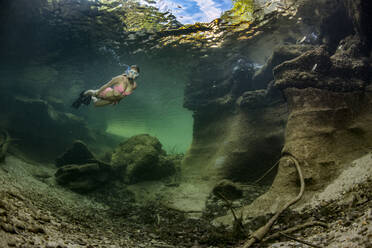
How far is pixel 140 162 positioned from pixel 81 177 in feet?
8.38

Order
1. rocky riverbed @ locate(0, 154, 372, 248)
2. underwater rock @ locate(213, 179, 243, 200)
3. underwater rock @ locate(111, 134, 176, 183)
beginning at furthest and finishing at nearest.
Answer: underwater rock @ locate(111, 134, 176, 183)
underwater rock @ locate(213, 179, 243, 200)
rocky riverbed @ locate(0, 154, 372, 248)

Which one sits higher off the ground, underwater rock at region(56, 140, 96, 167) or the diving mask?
underwater rock at region(56, 140, 96, 167)

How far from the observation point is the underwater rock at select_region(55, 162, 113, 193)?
24.3ft

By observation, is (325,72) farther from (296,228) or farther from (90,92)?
(90,92)

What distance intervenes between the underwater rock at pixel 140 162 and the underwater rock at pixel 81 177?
104 cm

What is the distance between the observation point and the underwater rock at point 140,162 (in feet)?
29.6

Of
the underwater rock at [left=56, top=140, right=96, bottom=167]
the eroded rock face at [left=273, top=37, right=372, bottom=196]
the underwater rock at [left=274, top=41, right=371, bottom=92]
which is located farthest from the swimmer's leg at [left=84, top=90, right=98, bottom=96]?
the underwater rock at [left=56, top=140, right=96, bottom=167]

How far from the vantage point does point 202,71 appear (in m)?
16.6

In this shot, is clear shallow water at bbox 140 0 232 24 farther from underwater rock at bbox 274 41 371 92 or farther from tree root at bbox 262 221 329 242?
tree root at bbox 262 221 329 242

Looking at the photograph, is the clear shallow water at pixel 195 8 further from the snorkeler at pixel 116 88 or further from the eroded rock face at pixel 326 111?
the snorkeler at pixel 116 88

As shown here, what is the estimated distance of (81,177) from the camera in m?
7.84

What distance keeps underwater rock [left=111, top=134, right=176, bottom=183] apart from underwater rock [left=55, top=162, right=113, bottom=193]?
1.04 meters

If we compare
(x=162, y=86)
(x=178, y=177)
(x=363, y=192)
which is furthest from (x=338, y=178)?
(x=162, y=86)

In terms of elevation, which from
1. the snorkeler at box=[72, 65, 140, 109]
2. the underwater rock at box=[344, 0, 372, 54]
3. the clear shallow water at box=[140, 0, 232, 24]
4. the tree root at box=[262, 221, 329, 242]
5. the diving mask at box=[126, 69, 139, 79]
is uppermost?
the clear shallow water at box=[140, 0, 232, 24]
